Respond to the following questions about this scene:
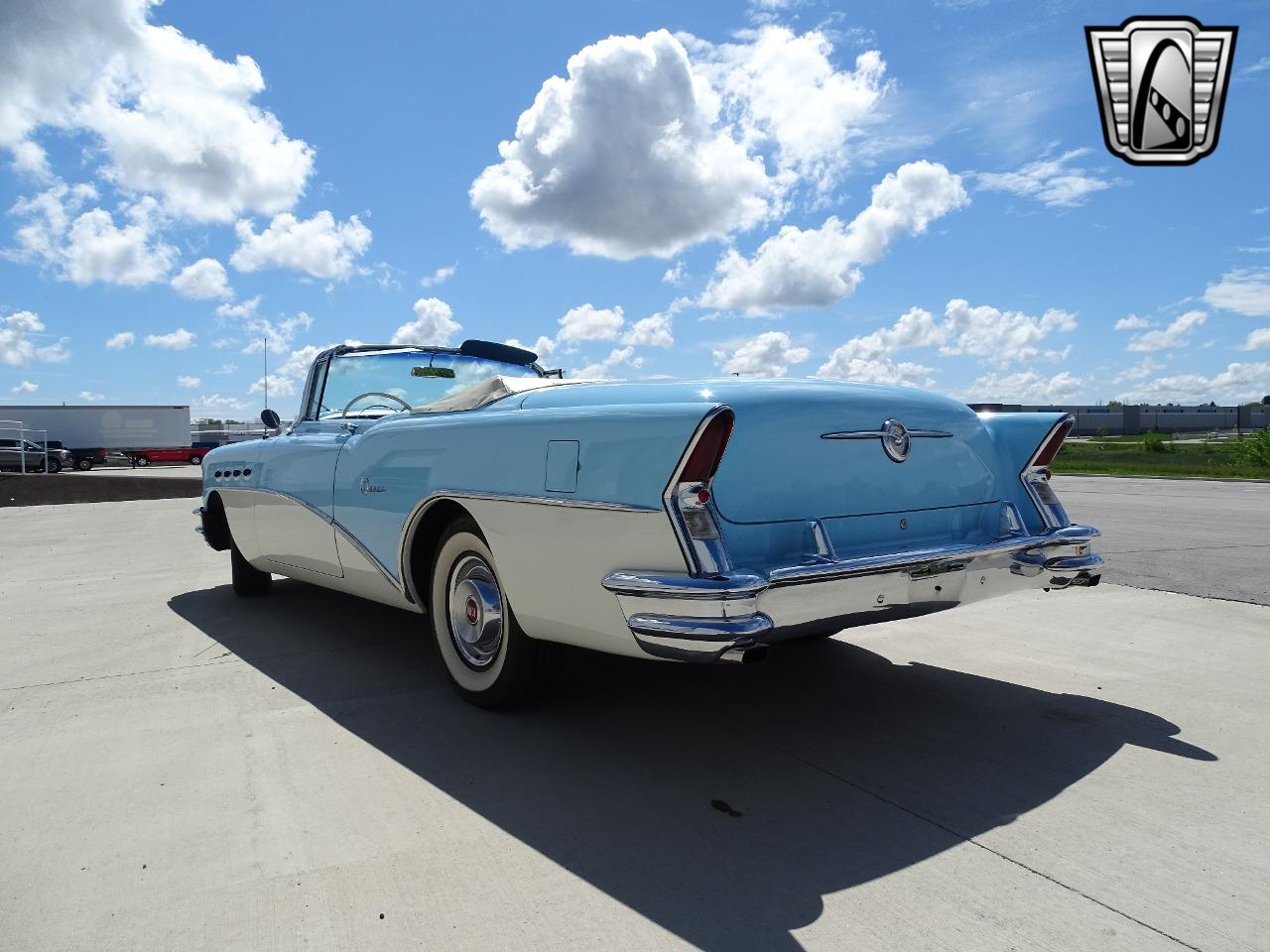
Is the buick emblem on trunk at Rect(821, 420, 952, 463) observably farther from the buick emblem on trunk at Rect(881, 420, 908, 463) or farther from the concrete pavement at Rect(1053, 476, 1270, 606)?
the concrete pavement at Rect(1053, 476, 1270, 606)

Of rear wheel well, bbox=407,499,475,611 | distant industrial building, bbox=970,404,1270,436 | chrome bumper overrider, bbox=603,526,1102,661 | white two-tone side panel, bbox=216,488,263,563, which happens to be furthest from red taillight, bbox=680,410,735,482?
distant industrial building, bbox=970,404,1270,436

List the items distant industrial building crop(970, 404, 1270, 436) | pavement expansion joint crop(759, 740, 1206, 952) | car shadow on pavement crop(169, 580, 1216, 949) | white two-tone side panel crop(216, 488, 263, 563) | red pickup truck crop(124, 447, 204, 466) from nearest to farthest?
pavement expansion joint crop(759, 740, 1206, 952), car shadow on pavement crop(169, 580, 1216, 949), white two-tone side panel crop(216, 488, 263, 563), red pickup truck crop(124, 447, 204, 466), distant industrial building crop(970, 404, 1270, 436)

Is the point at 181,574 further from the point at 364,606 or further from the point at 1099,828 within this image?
the point at 1099,828

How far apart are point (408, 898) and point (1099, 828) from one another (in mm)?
1847

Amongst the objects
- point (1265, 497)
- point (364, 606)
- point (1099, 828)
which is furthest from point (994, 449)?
point (1265, 497)

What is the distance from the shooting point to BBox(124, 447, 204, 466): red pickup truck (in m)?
41.2

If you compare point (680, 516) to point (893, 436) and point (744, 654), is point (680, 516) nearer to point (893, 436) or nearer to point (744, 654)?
point (744, 654)

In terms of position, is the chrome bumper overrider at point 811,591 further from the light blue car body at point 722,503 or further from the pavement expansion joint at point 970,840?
the pavement expansion joint at point 970,840

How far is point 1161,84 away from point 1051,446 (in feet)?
18.7

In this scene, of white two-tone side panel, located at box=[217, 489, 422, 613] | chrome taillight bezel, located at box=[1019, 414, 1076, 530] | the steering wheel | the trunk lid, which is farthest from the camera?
the steering wheel

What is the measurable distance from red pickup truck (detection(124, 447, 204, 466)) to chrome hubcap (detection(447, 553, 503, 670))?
4229 cm

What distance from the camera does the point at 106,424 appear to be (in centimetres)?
4041

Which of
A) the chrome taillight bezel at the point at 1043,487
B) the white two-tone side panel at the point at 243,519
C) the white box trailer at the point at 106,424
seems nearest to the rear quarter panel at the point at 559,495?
the chrome taillight bezel at the point at 1043,487

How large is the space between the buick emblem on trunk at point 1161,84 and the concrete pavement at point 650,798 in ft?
15.1
